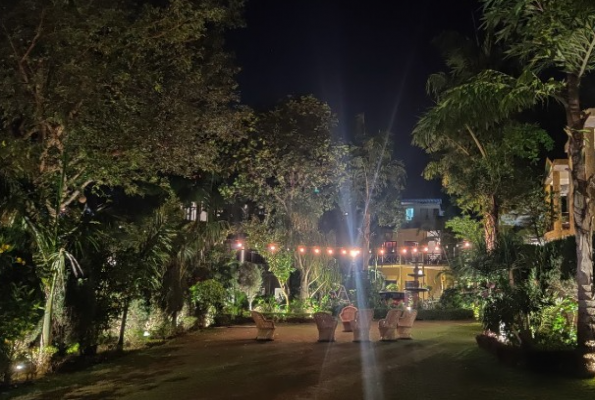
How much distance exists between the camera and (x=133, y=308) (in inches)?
577

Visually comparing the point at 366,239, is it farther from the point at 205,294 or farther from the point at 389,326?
the point at 389,326

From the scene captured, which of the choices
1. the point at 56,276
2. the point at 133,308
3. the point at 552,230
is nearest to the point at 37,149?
the point at 56,276

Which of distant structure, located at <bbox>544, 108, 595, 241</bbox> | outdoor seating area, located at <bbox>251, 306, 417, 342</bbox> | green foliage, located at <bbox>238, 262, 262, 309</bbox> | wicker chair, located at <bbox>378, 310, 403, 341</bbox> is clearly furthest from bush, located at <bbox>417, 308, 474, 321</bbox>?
wicker chair, located at <bbox>378, 310, 403, 341</bbox>

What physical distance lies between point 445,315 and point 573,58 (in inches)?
666

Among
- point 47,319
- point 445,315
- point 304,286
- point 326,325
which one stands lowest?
point 445,315

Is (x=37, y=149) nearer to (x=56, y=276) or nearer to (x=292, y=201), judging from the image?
(x=56, y=276)

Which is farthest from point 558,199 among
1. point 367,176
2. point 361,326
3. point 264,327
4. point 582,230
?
point 582,230

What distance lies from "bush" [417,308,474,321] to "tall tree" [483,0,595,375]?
50.2 feet

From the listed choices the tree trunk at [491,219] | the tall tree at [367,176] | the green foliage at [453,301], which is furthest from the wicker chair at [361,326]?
the tall tree at [367,176]

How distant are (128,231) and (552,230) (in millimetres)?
19180

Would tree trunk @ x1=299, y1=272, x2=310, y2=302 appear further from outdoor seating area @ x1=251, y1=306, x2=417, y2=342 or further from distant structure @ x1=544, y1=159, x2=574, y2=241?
distant structure @ x1=544, y1=159, x2=574, y2=241

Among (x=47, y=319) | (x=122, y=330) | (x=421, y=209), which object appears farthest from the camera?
(x=421, y=209)

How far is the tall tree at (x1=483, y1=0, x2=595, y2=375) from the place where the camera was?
10.0 meters

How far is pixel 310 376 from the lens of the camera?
10328 millimetres
